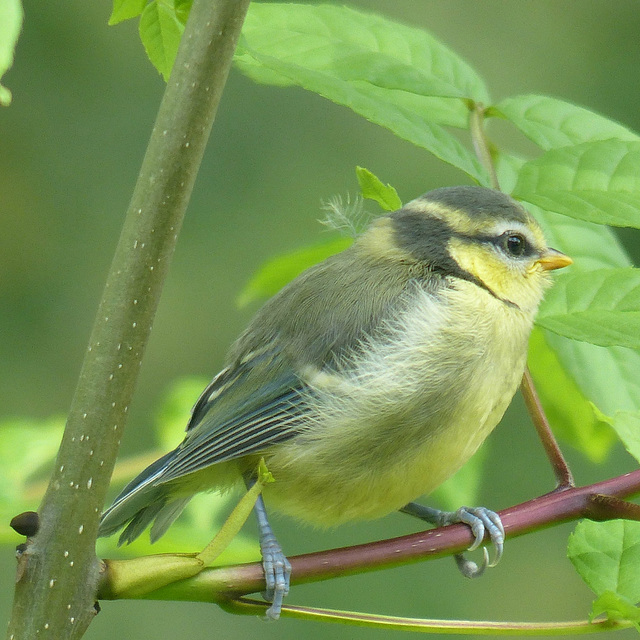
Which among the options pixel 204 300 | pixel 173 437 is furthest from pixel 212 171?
pixel 173 437

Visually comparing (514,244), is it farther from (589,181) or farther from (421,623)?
(421,623)

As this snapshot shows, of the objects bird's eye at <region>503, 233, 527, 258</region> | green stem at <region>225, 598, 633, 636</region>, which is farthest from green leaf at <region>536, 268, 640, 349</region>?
bird's eye at <region>503, 233, 527, 258</region>

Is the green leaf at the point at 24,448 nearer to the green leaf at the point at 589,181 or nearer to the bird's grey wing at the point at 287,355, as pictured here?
the bird's grey wing at the point at 287,355

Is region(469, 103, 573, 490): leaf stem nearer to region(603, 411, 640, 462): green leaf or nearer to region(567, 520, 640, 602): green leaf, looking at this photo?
region(567, 520, 640, 602): green leaf

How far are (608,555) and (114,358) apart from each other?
84 centimetres

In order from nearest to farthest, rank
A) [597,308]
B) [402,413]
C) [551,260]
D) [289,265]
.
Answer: [597,308], [402,413], [289,265], [551,260]

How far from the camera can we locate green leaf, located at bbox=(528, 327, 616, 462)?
2.15m

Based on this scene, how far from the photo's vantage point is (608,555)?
1.49m

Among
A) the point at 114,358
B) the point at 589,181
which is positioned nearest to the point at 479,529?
the point at 589,181

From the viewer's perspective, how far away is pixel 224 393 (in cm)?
239

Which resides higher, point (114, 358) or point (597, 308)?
point (597, 308)

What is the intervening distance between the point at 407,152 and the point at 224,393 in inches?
183

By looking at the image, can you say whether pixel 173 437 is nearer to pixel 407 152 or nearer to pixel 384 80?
pixel 384 80

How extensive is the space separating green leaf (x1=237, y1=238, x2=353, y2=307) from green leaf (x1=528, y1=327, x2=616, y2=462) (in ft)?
1.72
